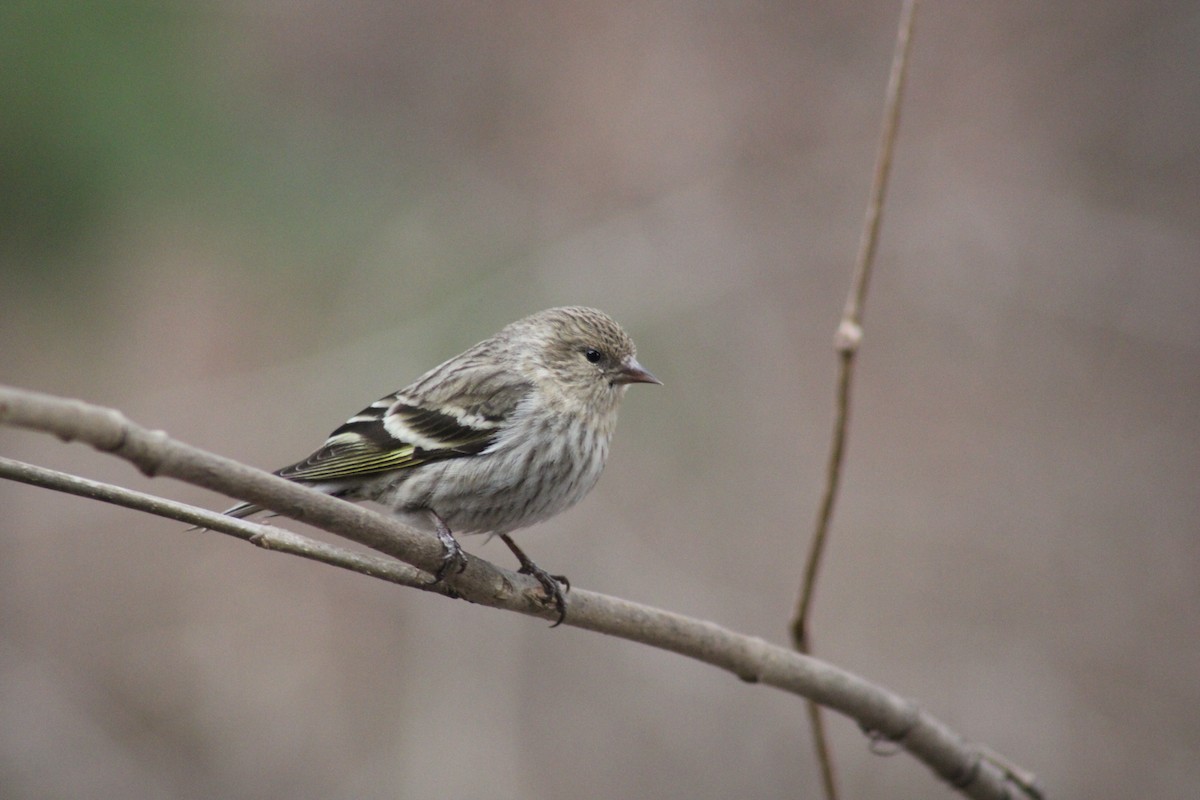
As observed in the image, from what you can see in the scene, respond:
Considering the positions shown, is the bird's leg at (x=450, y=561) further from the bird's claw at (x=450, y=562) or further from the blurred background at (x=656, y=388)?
the blurred background at (x=656, y=388)

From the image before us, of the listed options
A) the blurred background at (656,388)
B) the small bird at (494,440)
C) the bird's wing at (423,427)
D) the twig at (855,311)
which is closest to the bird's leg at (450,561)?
the small bird at (494,440)

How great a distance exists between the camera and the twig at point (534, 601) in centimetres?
172

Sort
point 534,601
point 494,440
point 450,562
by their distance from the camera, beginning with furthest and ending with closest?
point 494,440 < point 534,601 < point 450,562

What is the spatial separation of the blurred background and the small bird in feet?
7.51

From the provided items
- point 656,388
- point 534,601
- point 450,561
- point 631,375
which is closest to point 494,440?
point 631,375

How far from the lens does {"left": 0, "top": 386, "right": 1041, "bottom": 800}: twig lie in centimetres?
172

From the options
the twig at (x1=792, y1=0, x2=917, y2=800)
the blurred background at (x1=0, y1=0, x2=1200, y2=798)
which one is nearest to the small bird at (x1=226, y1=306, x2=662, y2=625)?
the twig at (x1=792, y1=0, x2=917, y2=800)

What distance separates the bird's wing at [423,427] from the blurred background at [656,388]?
2.28 metres

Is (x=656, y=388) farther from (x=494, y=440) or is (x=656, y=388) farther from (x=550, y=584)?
(x=550, y=584)

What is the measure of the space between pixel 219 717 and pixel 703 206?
5367 millimetres

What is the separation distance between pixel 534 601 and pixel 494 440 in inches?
33.8

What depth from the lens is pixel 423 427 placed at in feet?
12.0

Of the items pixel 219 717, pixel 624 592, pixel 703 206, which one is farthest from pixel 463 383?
pixel 703 206

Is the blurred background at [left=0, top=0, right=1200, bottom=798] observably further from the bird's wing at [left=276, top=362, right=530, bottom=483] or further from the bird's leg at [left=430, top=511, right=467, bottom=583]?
the bird's leg at [left=430, top=511, right=467, bottom=583]
